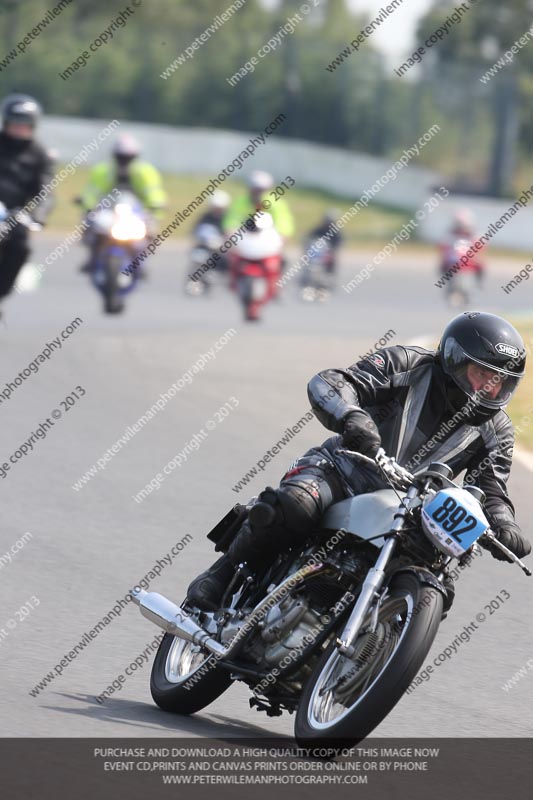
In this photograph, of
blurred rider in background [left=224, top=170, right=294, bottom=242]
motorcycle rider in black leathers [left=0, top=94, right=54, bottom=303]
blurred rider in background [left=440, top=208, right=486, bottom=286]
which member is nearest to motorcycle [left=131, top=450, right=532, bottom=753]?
motorcycle rider in black leathers [left=0, top=94, right=54, bottom=303]

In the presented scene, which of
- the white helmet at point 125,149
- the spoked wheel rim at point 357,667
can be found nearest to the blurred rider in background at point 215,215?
the white helmet at point 125,149

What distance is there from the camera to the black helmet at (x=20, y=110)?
14133mm

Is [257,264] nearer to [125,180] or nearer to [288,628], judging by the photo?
[125,180]

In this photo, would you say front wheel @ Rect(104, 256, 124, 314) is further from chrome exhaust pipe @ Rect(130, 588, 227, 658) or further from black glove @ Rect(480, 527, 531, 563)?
black glove @ Rect(480, 527, 531, 563)

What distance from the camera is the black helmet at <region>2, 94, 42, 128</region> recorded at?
1413cm

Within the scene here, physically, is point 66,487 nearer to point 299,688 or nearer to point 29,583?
point 29,583

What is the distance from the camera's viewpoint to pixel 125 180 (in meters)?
17.9

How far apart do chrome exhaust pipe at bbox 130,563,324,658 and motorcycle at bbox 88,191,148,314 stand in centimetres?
1150

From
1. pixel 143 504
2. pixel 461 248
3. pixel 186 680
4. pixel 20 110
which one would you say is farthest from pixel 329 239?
pixel 186 680

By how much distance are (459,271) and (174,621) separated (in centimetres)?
2074

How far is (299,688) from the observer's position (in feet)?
16.9

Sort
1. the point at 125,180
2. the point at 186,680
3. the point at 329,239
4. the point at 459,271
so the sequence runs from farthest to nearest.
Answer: the point at 329,239, the point at 459,271, the point at 125,180, the point at 186,680

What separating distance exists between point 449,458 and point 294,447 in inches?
231

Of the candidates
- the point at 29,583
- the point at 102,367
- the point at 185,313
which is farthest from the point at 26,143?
the point at 29,583
